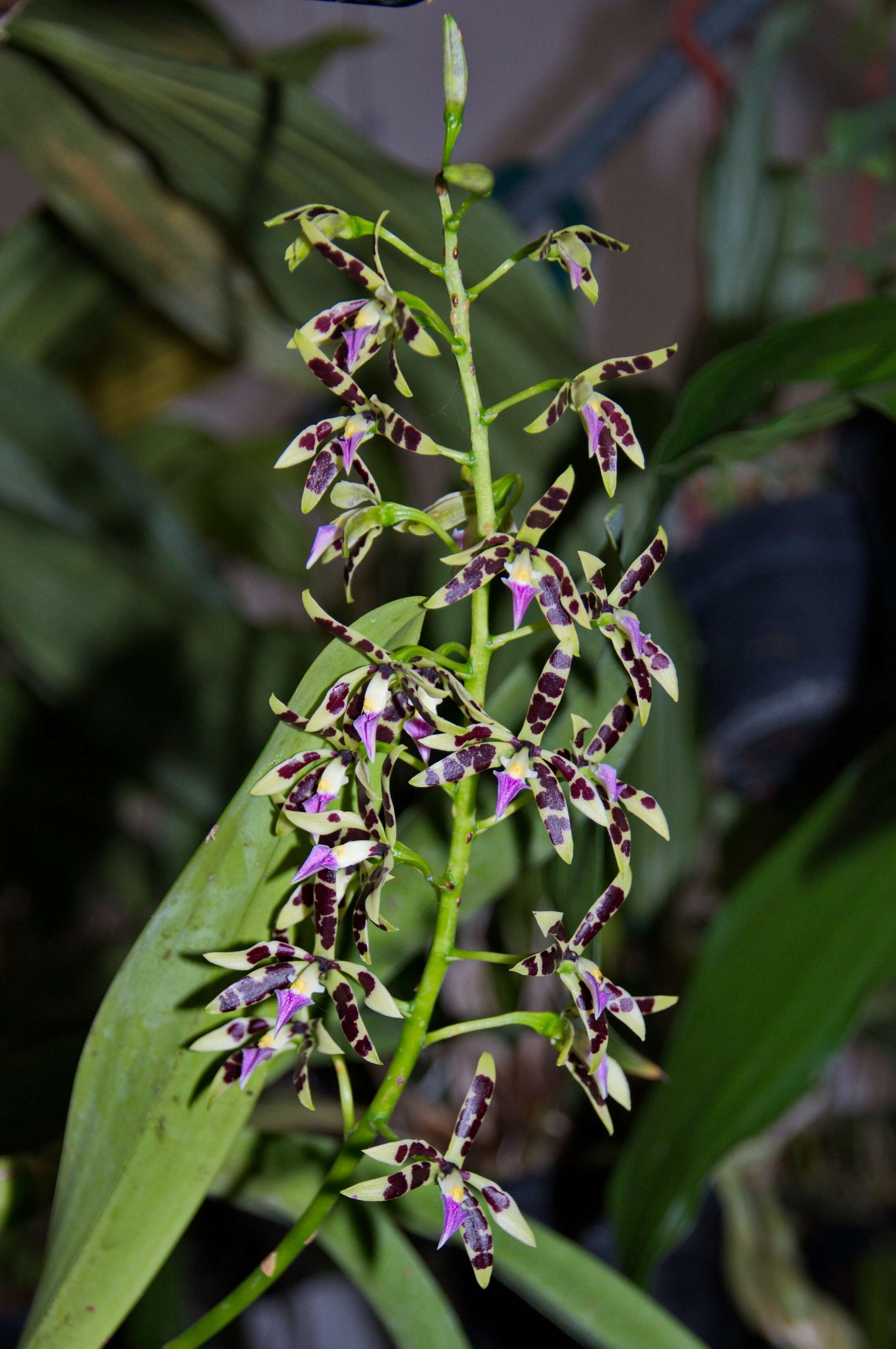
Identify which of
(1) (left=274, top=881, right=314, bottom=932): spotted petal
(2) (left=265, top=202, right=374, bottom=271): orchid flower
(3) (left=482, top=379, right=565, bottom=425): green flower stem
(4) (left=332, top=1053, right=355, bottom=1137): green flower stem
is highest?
(2) (left=265, top=202, right=374, bottom=271): orchid flower

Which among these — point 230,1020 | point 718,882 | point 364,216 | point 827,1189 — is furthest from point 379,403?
point 827,1189

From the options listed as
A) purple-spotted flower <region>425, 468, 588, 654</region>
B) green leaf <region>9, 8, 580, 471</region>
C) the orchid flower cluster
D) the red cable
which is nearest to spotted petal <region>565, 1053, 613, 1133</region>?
the orchid flower cluster

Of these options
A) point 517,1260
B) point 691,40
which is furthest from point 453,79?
point 691,40

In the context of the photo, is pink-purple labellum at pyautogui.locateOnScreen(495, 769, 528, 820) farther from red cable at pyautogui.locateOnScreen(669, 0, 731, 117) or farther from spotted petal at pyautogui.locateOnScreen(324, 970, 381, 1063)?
red cable at pyautogui.locateOnScreen(669, 0, 731, 117)

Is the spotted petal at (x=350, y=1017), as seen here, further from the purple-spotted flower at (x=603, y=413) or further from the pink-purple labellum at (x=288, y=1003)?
the purple-spotted flower at (x=603, y=413)

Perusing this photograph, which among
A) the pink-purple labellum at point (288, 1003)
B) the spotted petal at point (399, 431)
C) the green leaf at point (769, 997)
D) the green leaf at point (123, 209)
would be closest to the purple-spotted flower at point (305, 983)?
the pink-purple labellum at point (288, 1003)

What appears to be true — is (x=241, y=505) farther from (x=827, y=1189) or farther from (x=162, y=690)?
(x=827, y=1189)
